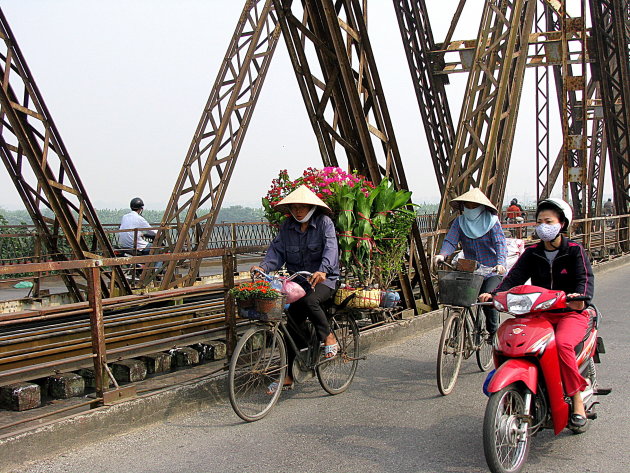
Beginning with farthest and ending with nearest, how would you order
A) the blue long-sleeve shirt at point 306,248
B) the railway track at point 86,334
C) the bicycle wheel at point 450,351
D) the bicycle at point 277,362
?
the blue long-sleeve shirt at point 306,248 → the bicycle wheel at point 450,351 → the railway track at point 86,334 → the bicycle at point 277,362

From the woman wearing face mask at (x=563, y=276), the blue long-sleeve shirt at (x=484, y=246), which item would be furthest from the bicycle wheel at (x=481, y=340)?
the woman wearing face mask at (x=563, y=276)

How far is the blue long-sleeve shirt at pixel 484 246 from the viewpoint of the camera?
695 centimetres

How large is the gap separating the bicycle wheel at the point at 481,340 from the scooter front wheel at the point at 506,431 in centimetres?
251

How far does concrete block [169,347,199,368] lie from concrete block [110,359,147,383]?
0.67m

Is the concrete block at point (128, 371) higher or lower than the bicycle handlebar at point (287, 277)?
lower

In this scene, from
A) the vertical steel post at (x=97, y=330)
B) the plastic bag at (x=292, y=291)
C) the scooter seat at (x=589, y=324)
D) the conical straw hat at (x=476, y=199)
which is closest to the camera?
the scooter seat at (x=589, y=324)

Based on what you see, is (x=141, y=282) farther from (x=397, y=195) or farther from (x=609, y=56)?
(x=609, y=56)

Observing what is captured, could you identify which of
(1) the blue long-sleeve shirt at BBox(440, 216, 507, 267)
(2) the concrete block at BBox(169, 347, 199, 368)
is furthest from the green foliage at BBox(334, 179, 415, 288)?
(2) the concrete block at BBox(169, 347, 199, 368)

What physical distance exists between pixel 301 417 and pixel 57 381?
251 centimetres

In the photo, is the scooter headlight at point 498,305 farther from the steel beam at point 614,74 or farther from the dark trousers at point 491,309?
the steel beam at point 614,74

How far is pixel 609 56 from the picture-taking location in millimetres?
19875

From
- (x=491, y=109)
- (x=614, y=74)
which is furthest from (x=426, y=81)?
(x=614, y=74)

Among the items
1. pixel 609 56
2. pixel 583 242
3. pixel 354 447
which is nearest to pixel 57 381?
pixel 354 447

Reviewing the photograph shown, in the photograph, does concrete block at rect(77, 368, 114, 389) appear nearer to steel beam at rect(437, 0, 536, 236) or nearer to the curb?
the curb
